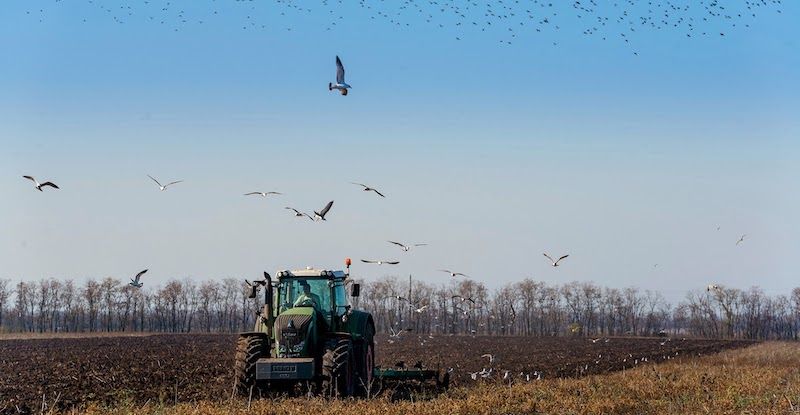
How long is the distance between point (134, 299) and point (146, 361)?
3961 inches

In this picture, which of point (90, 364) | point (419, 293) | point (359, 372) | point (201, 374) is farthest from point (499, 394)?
point (419, 293)

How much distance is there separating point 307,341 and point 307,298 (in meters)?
1.20

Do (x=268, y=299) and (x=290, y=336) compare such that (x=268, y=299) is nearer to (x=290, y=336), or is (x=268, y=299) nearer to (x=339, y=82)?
(x=290, y=336)

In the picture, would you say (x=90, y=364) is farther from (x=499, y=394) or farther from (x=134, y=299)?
(x=134, y=299)

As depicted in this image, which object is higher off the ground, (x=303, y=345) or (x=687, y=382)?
(x=303, y=345)

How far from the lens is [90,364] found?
29.1 metres

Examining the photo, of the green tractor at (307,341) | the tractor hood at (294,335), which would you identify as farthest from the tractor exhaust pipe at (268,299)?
the tractor hood at (294,335)

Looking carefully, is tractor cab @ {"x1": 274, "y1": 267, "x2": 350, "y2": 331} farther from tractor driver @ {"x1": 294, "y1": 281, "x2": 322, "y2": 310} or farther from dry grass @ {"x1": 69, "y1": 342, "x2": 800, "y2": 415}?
dry grass @ {"x1": 69, "y1": 342, "x2": 800, "y2": 415}

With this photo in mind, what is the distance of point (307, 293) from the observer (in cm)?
1731

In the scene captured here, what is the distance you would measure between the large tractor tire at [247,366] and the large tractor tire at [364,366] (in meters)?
2.12

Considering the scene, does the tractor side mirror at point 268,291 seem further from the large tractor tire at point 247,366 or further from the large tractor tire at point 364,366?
the large tractor tire at point 364,366

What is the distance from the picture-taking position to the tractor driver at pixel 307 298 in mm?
17125

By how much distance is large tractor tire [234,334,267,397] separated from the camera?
16.0 m

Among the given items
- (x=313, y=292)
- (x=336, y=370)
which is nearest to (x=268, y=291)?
(x=313, y=292)
